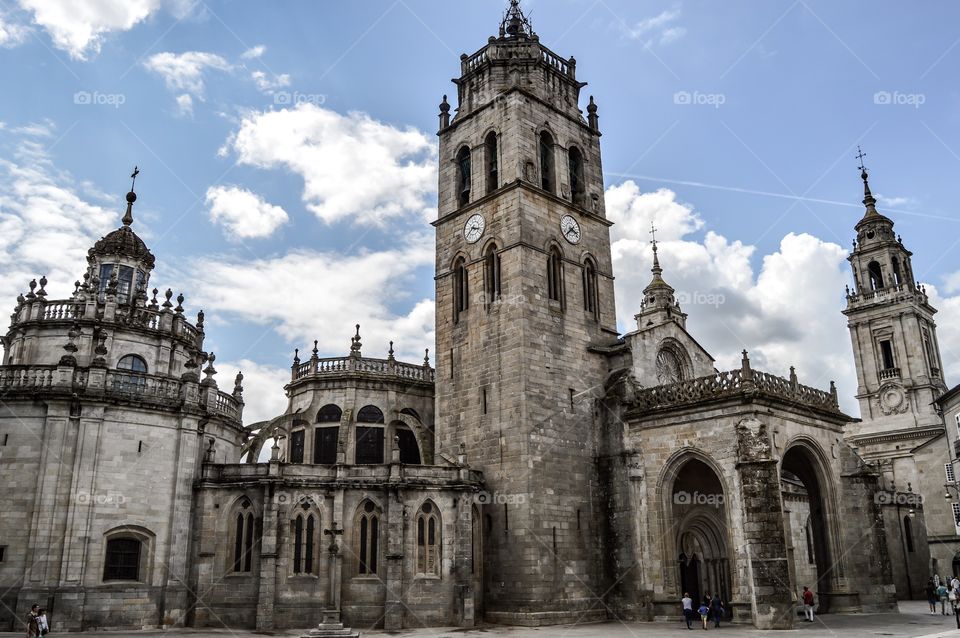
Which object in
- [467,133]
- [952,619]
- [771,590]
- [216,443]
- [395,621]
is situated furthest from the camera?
[467,133]

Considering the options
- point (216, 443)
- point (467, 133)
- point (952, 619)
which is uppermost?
point (467, 133)

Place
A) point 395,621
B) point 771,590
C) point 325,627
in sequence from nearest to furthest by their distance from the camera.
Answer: point 325,627, point 771,590, point 395,621

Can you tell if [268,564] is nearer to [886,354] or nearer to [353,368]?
[353,368]

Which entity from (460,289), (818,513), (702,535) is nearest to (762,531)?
(818,513)

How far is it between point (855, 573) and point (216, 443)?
89.6 feet

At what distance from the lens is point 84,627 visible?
2570cm

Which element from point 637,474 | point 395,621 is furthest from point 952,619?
point 395,621

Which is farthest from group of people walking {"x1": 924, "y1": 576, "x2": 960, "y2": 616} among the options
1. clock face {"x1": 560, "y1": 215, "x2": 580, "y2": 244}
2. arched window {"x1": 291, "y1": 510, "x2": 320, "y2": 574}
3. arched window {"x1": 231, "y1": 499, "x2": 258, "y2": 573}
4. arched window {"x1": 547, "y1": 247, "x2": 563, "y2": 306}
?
arched window {"x1": 231, "y1": 499, "x2": 258, "y2": 573}

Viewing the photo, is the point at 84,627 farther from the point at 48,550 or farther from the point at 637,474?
the point at 637,474

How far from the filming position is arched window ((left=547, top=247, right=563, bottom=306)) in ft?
112

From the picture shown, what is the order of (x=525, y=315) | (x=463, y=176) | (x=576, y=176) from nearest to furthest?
(x=525, y=315) → (x=463, y=176) → (x=576, y=176)

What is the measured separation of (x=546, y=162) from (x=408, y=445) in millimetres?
15582

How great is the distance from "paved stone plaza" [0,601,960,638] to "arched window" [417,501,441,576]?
7.51 feet

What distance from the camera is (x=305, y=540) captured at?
1115 inches
